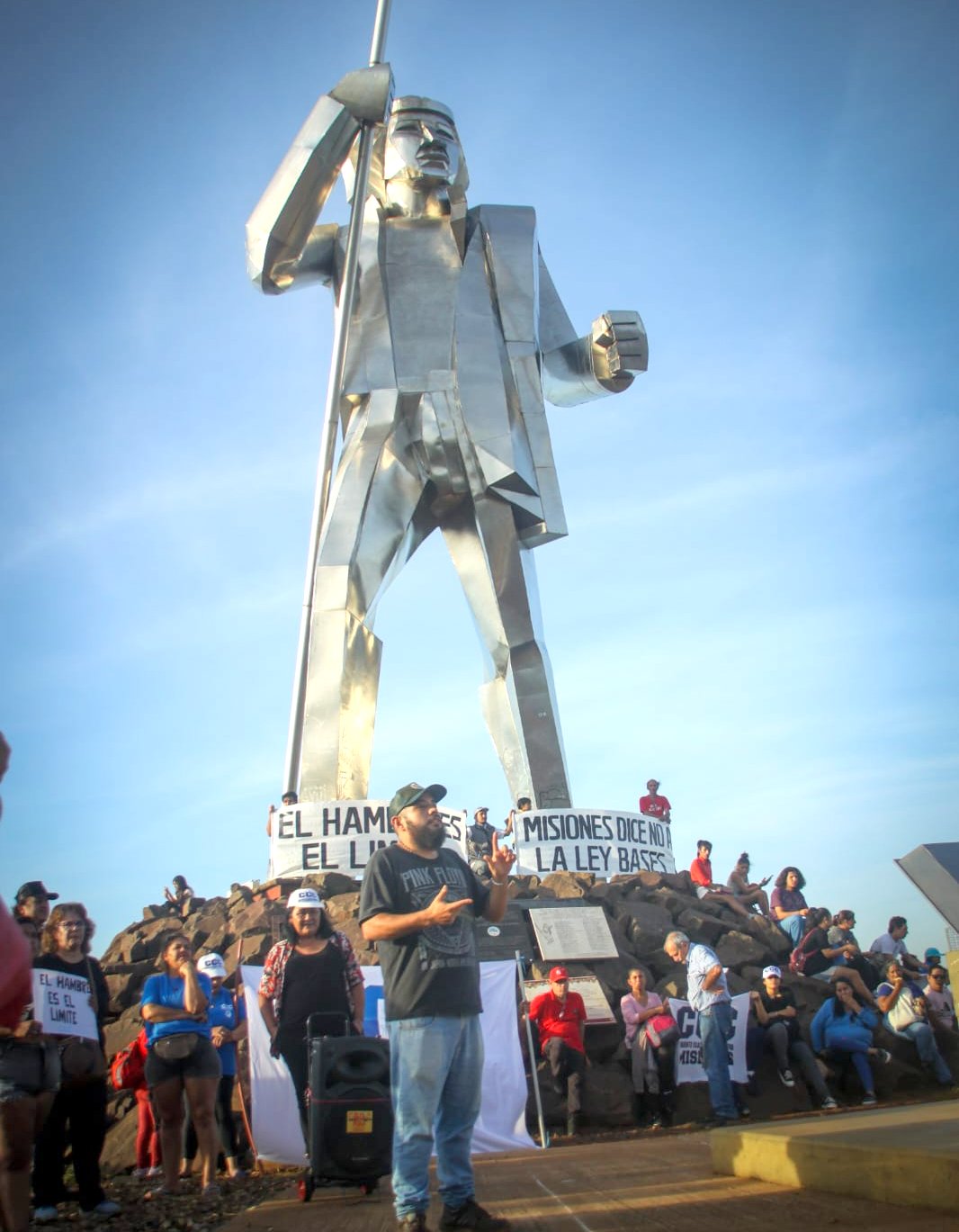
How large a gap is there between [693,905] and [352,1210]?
7.20 metres

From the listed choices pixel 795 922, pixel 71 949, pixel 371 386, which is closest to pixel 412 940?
pixel 71 949

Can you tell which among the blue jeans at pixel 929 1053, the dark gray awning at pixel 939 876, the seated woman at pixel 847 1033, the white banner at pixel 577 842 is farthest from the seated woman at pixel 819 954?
the dark gray awning at pixel 939 876

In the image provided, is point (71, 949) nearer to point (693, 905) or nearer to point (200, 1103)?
point (200, 1103)

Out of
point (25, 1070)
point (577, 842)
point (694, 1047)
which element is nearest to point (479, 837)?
point (577, 842)

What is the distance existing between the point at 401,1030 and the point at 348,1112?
3.94 ft

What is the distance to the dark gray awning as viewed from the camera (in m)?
4.48

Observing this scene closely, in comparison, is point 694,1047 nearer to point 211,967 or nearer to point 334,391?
point 211,967

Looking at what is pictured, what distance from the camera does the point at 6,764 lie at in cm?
325

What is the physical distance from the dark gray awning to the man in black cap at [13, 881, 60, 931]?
4.19 meters

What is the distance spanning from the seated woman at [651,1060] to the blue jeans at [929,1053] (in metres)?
2.48

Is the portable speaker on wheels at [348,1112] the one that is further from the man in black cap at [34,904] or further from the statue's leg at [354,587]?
the statue's leg at [354,587]

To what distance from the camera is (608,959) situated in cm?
985

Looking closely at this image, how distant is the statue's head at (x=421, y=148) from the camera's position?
44.1ft

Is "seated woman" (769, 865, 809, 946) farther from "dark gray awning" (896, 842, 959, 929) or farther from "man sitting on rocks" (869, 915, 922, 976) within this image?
"dark gray awning" (896, 842, 959, 929)
